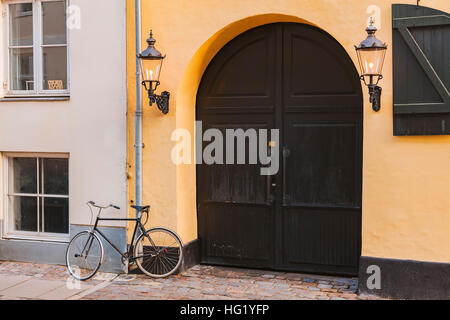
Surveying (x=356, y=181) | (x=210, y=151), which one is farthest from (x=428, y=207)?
(x=210, y=151)

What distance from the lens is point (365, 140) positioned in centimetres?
648

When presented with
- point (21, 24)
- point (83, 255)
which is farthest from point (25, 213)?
point (21, 24)

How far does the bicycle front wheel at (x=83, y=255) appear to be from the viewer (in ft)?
24.7

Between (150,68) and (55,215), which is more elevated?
(150,68)

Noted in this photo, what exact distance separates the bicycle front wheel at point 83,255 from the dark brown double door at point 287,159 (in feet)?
4.80

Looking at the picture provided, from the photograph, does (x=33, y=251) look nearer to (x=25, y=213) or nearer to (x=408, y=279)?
(x=25, y=213)

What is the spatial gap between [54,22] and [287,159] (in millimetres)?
3850

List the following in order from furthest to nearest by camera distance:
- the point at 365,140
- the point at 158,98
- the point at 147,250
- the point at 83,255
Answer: the point at 83,255
the point at 147,250
the point at 158,98
the point at 365,140

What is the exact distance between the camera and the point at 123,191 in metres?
7.61

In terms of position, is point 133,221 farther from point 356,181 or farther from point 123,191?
point 356,181

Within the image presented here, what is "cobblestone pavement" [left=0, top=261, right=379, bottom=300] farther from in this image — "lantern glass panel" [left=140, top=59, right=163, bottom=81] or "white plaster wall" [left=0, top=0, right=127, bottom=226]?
"lantern glass panel" [left=140, top=59, right=163, bottom=81]

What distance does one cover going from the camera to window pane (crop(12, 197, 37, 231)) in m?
8.36

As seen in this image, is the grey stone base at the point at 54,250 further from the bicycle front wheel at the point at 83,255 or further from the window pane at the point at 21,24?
the window pane at the point at 21,24
